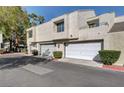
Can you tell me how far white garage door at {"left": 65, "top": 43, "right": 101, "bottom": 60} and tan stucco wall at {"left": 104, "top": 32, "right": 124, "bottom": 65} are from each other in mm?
1965

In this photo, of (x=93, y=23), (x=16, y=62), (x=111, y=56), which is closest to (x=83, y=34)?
(x=93, y=23)

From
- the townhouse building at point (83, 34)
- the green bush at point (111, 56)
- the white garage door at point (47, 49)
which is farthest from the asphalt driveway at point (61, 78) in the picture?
the white garage door at point (47, 49)

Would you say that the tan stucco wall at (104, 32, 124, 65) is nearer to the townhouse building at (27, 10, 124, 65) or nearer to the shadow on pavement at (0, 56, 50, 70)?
the townhouse building at (27, 10, 124, 65)

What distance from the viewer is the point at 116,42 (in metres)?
14.0

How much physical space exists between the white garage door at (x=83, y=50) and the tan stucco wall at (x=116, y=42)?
1965 mm

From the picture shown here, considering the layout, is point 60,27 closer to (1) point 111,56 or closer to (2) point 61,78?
(1) point 111,56

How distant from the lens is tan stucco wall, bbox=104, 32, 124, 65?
13.6 m

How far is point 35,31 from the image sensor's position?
31891 mm

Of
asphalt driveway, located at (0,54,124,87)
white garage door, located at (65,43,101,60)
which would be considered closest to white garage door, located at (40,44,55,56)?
white garage door, located at (65,43,101,60)
